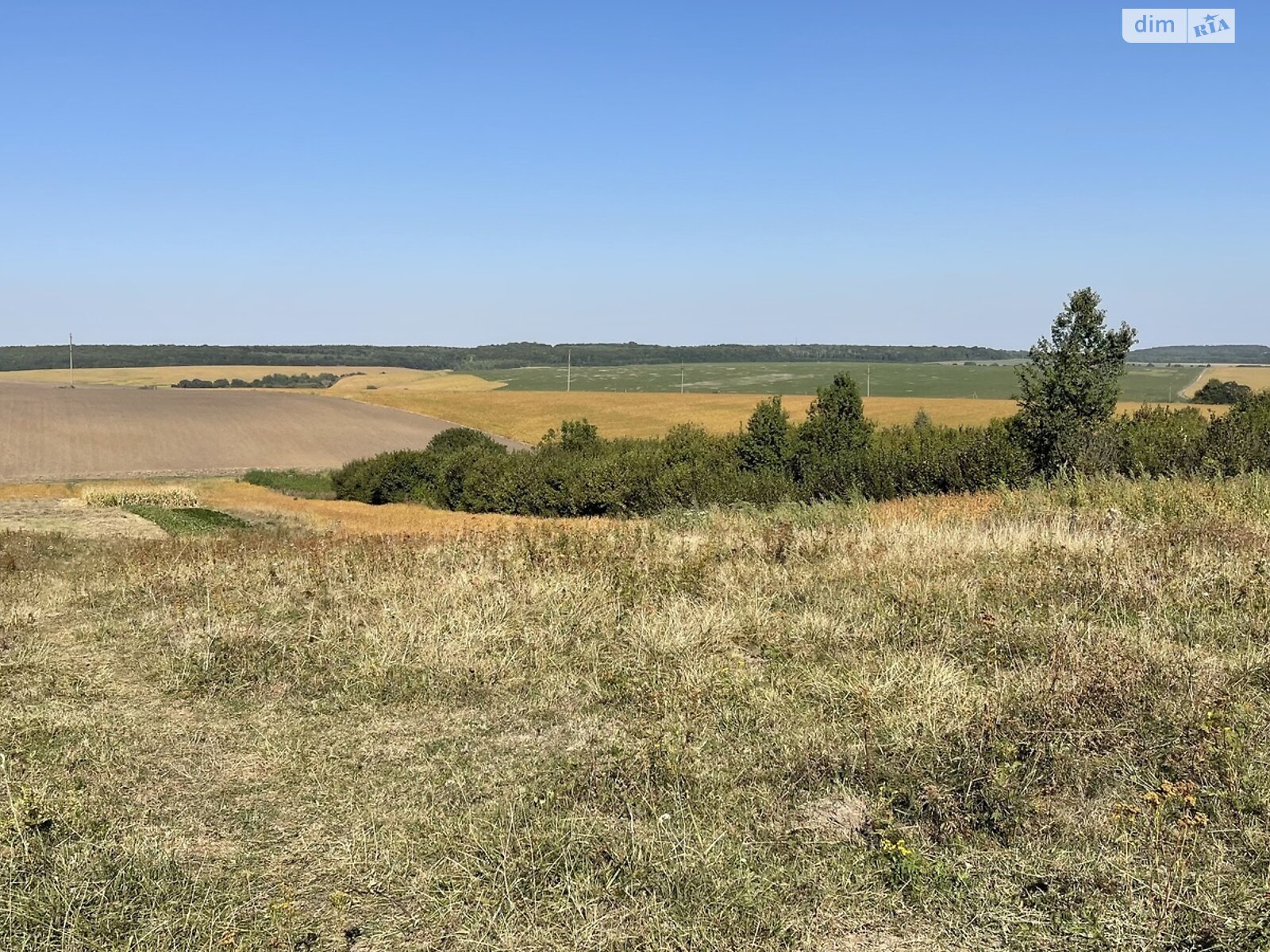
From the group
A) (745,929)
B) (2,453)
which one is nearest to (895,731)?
(745,929)

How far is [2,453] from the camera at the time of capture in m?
56.9

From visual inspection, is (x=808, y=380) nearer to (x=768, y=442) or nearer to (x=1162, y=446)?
(x=768, y=442)

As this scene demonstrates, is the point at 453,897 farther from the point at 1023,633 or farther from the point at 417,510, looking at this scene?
the point at 417,510

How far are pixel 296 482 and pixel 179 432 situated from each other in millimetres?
16225

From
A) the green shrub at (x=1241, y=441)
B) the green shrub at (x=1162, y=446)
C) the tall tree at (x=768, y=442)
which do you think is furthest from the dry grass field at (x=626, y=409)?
the green shrub at (x=1241, y=441)

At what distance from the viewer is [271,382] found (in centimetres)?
13712

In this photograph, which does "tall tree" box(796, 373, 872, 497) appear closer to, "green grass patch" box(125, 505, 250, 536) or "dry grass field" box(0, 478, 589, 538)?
"dry grass field" box(0, 478, 589, 538)

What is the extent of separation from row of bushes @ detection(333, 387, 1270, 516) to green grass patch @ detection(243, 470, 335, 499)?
1.11 meters

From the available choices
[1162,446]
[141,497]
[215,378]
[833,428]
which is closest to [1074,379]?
[1162,446]

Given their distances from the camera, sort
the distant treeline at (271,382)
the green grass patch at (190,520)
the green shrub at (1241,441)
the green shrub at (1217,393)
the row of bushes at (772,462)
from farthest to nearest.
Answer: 1. the distant treeline at (271,382)
2. the green shrub at (1217,393)
3. the green grass patch at (190,520)
4. the row of bushes at (772,462)
5. the green shrub at (1241,441)

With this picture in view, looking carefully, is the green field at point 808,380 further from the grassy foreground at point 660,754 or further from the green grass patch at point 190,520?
the grassy foreground at point 660,754

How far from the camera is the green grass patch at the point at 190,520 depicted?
24.8m

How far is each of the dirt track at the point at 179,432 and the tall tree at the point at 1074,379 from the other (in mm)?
49342

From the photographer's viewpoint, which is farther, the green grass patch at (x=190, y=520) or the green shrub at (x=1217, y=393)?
the green shrub at (x=1217, y=393)
